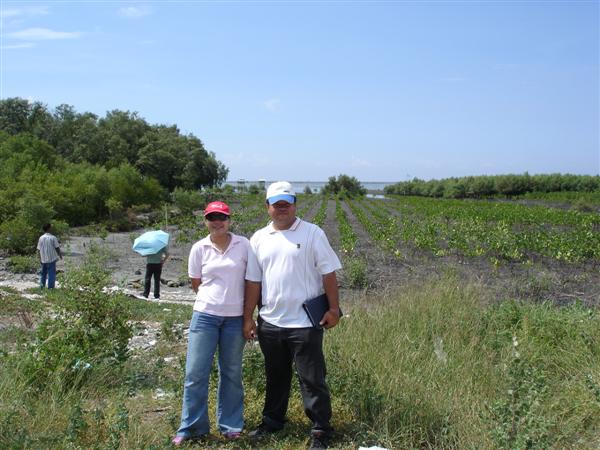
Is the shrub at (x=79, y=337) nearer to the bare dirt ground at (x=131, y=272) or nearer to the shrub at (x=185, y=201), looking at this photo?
the bare dirt ground at (x=131, y=272)

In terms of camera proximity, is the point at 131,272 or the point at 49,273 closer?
the point at 49,273

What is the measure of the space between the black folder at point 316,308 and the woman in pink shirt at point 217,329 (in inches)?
21.4

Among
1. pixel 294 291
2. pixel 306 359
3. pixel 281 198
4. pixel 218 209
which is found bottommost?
pixel 306 359

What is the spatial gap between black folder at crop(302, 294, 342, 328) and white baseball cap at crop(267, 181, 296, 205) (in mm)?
721

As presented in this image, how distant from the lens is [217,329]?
4.16 metres

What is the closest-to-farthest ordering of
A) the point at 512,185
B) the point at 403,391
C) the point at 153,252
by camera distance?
1. the point at 403,391
2. the point at 153,252
3. the point at 512,185

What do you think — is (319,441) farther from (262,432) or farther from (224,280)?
(224,280)

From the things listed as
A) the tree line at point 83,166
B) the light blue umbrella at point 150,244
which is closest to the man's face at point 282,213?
the light blue umbrella at point 150,244

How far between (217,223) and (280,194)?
1.71ft

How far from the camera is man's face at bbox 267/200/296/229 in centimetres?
404

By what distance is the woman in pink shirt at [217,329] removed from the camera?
13.4ft

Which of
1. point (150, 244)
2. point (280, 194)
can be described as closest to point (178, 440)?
point (280, 194)

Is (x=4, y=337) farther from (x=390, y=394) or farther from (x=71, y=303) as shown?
(x=390, y=394)

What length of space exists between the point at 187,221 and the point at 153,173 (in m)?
30.7
